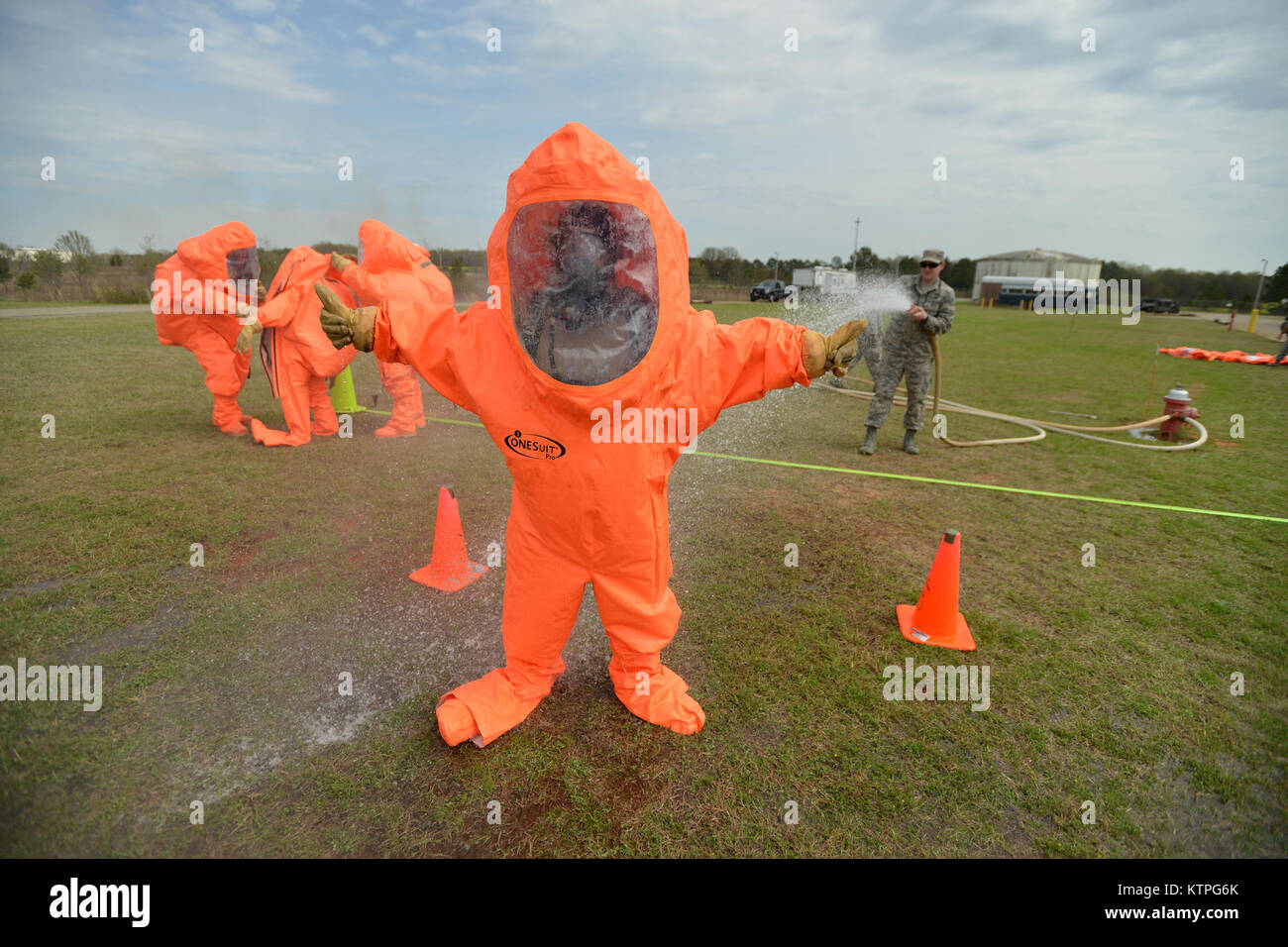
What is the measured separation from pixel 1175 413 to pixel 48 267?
128 ft

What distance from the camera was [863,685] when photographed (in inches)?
135

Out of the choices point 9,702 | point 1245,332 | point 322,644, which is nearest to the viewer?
point 9,702

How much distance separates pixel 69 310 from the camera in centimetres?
2322

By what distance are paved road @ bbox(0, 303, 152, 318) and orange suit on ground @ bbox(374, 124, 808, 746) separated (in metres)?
26.7

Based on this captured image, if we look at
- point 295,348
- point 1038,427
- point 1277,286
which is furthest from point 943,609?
point 1277,286

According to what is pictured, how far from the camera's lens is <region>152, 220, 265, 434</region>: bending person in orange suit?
24.1ft

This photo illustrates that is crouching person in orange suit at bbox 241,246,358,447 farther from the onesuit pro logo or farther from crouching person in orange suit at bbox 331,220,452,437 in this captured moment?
the onesuit pro logo

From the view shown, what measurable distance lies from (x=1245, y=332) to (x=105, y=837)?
35.8 meters

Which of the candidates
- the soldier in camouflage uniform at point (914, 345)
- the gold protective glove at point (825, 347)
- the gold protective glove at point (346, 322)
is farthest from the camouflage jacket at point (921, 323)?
the gold protective glove at point (346, 322)

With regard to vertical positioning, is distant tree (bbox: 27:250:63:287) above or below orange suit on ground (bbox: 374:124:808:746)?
above

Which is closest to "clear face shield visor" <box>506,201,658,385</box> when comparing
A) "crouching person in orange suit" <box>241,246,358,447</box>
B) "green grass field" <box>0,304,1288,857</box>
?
"green grass field" <box>0,304,1288,857</box>
